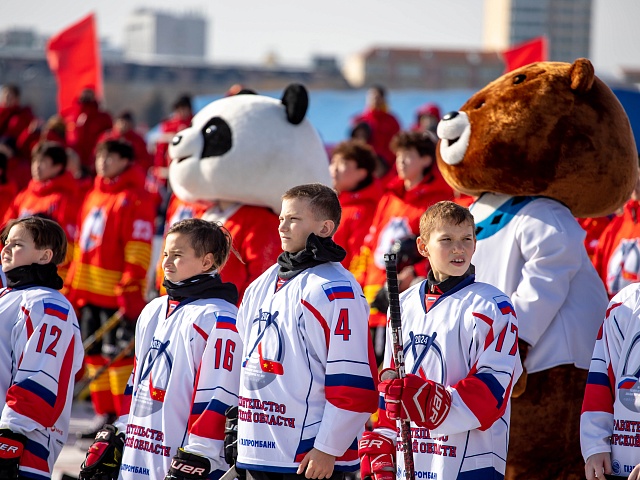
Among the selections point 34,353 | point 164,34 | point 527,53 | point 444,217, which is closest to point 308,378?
point 444,217

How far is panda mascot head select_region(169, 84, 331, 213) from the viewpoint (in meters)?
5.94

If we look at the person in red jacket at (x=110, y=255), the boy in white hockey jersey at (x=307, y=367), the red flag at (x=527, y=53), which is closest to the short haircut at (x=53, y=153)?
the person in red jacket at (x=110, y=255)

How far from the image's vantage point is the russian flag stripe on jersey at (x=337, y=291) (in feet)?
13.1

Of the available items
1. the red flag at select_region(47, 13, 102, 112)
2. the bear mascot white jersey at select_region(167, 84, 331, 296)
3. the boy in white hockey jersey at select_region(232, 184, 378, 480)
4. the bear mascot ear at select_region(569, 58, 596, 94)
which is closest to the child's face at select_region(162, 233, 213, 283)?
the boy in white hockey jersey at select_region(232, 184, 378, 480)

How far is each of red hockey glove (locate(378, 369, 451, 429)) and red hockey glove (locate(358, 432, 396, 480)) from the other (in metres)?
0.24

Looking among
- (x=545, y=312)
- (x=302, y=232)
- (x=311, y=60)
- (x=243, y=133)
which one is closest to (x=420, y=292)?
(x=302, y=232)

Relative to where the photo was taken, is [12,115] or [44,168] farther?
[12,115]

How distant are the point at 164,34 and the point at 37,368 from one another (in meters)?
99.5

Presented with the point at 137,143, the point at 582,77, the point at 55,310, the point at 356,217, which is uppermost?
the point at 582,77

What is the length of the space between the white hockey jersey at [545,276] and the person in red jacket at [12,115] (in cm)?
854

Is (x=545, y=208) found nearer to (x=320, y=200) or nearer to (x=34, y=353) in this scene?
(x=320, y=200)

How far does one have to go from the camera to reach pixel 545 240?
4770mm

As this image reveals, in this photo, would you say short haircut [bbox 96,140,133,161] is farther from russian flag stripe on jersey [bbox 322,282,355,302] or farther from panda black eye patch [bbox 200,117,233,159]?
russian flag stripe on jersey [bbox 322,282,355,302]

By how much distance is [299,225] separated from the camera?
415 cm
